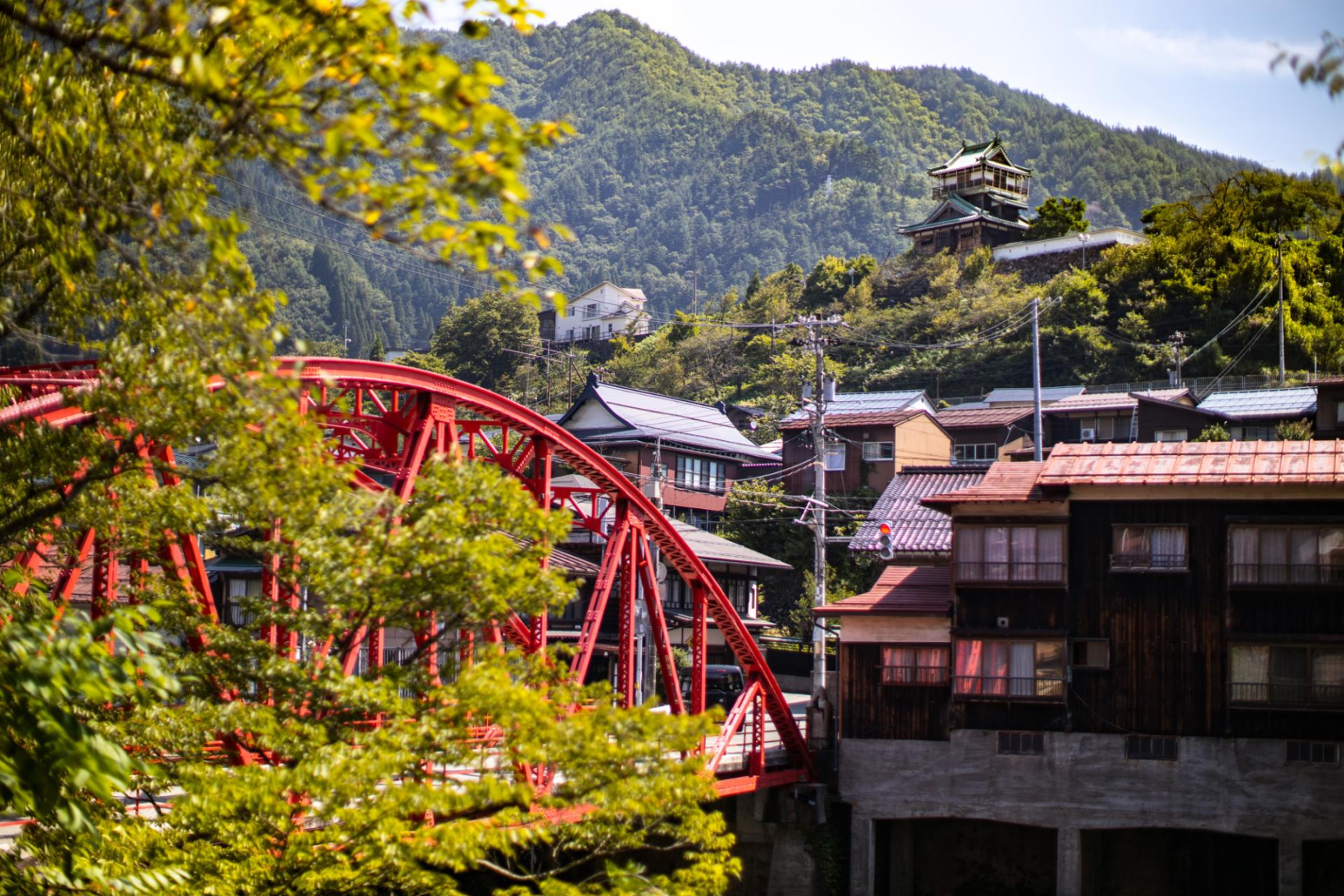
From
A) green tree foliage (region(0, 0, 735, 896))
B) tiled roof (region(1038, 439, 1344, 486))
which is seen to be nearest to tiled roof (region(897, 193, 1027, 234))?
tiled roof (region(1038, 439, 1344, 486))

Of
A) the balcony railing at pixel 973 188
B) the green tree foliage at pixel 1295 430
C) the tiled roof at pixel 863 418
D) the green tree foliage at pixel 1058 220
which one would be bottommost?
the green tree foliage at pixel 1295 430

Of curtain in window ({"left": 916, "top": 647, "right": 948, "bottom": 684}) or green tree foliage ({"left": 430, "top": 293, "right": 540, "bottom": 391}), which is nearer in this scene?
curtain in window ({"left": 916, "top": 647, "right": 948, "bottom": 684})

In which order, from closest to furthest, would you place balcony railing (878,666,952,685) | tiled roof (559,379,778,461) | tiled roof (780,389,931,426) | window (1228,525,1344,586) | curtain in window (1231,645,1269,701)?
window (1228,525,1344,586)
curtain in window (1231,645,1269,701)
balcony railing (878,666,952,685)
tiled roof (559,379,778,461)
tiled roof (780,389,931,426)

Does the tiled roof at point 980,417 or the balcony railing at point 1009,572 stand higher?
the tiled roof at point 980,417

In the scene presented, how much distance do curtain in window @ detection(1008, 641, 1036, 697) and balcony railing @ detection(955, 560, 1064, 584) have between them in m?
1.30

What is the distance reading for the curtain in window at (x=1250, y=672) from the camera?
86.4 ft

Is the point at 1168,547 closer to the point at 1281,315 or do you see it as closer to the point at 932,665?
the point at 932,665

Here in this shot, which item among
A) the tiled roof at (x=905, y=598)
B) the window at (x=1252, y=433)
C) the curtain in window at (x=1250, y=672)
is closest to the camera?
the curtain in window at (x=1250, y=672)

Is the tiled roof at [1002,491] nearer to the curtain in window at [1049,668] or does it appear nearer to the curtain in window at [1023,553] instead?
the curtain in window at [1023,553]

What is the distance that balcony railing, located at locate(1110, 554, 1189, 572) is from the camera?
2723 centimetres

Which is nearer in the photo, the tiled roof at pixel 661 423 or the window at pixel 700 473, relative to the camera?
the tiled roof at pixel 661 423

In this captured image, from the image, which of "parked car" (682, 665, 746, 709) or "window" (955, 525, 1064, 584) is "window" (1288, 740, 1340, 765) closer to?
"window" (955, 525, 1064, 584)

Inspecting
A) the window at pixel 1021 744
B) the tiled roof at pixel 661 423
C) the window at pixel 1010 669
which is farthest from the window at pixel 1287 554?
the tiled roof at pixel 661 423

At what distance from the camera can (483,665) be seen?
11.0m
